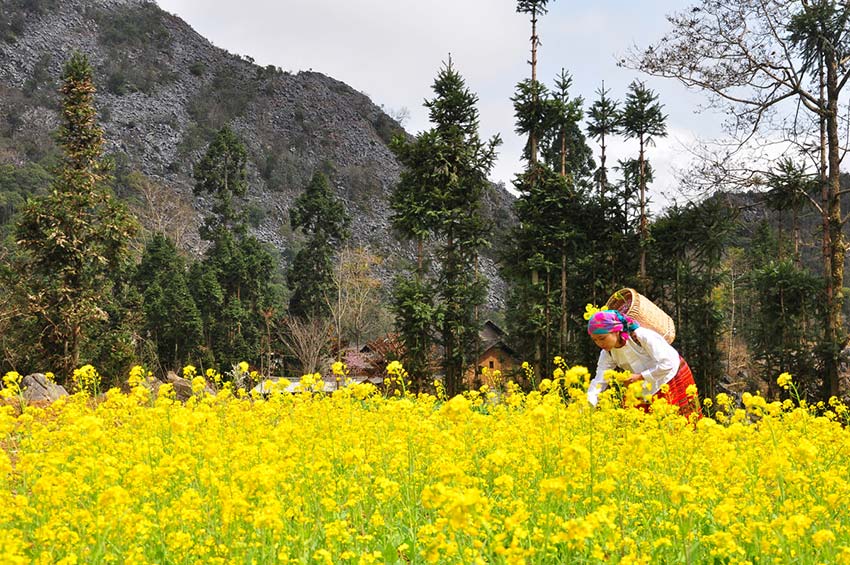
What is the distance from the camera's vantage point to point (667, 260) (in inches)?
669

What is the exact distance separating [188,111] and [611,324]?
340 ft

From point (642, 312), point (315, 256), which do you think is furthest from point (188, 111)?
point (642, 312)

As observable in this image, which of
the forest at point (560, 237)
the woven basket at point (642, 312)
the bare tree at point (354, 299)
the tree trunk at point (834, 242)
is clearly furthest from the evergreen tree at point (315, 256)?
the woven basket at point (642, 312)

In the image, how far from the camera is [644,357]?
20.5ft

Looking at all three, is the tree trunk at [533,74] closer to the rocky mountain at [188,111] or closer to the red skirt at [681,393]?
the red skirt at [681,393]

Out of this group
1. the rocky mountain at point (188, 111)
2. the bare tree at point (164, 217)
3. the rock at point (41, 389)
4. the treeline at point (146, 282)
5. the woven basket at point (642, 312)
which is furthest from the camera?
the rocky mountain at point (188, 111)

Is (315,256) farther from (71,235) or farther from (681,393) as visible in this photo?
(681,393)

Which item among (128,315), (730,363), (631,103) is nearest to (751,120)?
(631,103)

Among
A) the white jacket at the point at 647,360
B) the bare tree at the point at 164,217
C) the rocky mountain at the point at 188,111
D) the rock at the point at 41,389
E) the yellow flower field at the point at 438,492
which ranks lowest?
the rock at the point at 41,389

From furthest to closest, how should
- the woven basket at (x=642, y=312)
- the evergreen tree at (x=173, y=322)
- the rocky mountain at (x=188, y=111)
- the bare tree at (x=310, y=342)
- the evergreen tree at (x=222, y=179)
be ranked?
the rocky mountain at (x=188, y=111), the evergreen tree at (x=222, y=179), the evergreen tree at (x=173, y=322), the bare tree at (x=310, y=342), the woven basket at (x=642, y=312)

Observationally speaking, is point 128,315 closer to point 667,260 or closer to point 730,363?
point 667,260

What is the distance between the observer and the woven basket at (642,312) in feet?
21.9

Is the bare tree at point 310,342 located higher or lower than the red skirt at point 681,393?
lower

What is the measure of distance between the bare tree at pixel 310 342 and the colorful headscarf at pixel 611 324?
21483mm
